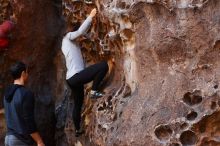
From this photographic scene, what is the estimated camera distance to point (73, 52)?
465 centimetres

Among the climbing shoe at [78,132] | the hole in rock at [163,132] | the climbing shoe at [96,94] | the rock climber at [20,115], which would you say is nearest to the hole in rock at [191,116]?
the hole in rock at [163,132]

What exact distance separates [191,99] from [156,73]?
0.38 m

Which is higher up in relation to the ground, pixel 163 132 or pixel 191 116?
pixel 191 116

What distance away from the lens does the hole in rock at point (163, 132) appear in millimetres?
3551

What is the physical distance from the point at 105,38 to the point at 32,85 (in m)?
1.64

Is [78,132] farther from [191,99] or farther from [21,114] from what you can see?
[191,99]

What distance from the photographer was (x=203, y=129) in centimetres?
348

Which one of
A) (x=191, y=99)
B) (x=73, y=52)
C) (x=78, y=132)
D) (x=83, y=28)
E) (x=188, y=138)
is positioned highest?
(x=83, y=28)

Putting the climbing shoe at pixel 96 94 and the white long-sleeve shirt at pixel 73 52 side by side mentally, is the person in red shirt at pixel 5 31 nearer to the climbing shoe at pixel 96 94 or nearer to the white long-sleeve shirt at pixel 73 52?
the white long-sleeve shirt at pixel 73 52

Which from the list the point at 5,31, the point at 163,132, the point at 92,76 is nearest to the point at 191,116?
the point at 163,132

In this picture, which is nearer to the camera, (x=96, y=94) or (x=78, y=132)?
(x=96, y=94)

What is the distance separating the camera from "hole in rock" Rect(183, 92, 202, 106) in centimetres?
353

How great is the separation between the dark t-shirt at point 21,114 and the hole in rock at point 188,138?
129cm

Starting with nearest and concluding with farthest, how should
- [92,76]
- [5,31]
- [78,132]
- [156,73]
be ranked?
[156,73]
[92,76]
[78,132]
[5,31]
